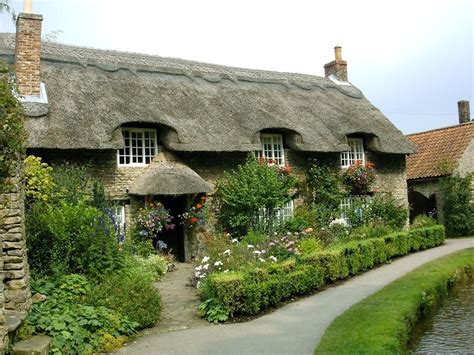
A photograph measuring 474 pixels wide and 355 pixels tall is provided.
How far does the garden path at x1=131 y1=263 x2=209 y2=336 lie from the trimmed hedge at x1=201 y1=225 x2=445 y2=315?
0.45 meters

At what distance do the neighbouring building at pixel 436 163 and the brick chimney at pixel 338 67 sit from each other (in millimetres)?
5133

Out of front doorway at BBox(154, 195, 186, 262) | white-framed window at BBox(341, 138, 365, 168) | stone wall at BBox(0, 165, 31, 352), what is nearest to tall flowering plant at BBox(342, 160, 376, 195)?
white-framed window at BBox(341, 138, 365, 168)

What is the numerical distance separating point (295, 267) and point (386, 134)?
11316mm

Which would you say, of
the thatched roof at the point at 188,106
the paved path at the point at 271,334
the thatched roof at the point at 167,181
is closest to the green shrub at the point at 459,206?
the thatched roof at the point at 188,106

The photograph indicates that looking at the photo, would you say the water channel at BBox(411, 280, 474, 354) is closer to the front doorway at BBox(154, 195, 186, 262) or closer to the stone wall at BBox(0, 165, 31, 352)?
the stone wall at BBox(0, 165, 31, 352)

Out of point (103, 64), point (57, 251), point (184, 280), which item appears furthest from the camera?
point (103, 64)

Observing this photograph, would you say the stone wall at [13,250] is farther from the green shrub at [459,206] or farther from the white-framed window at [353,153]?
the green shrub at [459,206]

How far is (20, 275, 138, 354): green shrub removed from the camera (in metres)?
7.20

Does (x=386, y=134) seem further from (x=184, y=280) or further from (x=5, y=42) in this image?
(x=5, y=42)

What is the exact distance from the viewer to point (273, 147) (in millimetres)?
18203

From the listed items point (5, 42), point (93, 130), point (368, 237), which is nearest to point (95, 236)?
point (93, 130)

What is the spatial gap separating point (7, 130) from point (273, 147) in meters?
12.0

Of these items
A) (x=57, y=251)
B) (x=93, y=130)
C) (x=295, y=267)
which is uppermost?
(x=93, y=130)

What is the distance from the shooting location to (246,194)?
1570 cm
